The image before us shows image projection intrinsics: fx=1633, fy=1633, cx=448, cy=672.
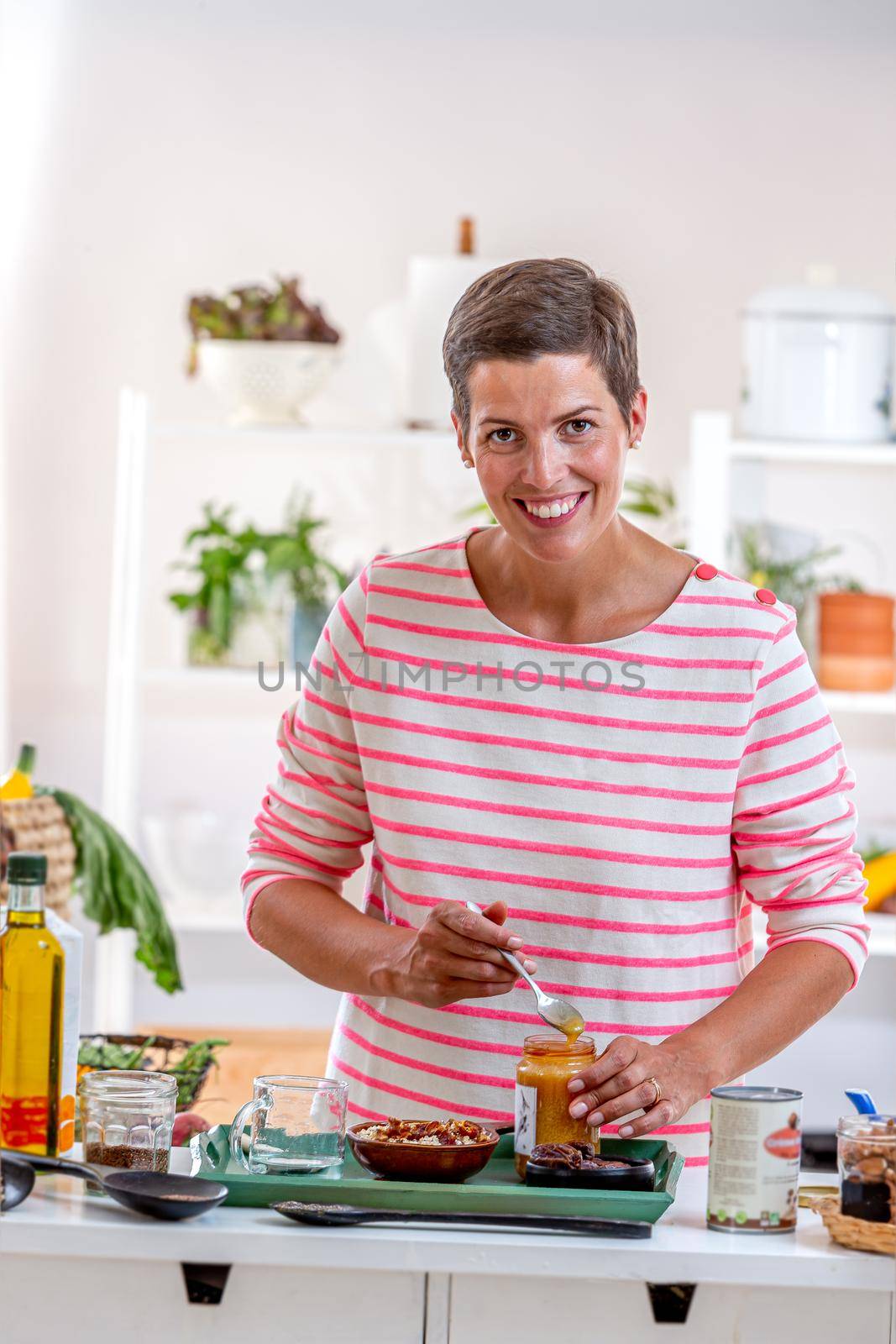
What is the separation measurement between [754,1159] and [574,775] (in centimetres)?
41

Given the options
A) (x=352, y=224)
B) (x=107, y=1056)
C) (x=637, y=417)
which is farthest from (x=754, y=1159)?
(x=352, y=224)

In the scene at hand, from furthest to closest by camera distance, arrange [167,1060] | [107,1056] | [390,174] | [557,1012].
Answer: [390,174] < [167,1060] < [107,1056] < [557,1012]

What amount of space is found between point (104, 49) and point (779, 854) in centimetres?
232

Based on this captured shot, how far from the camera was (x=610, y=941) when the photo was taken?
133 cm

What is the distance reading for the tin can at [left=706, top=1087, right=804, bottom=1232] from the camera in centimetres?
100

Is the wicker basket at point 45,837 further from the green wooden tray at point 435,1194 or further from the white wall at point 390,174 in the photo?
the green wooden tray at point 435,1194

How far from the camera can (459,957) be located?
3.90 feet

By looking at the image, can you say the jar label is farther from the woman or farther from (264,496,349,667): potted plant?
(264,496,349,667): potted plant

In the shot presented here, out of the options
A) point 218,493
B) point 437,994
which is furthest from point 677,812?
point 218,493

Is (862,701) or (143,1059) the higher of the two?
(862,701)

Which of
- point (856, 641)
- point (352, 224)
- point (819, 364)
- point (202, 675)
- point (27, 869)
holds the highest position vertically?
point (352, 224)

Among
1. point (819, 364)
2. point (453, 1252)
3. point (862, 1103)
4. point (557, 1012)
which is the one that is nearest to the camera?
point (453, 1252)

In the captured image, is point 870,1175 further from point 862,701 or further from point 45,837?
point 862,701

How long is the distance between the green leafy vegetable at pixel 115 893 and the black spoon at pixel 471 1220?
1.29 m
